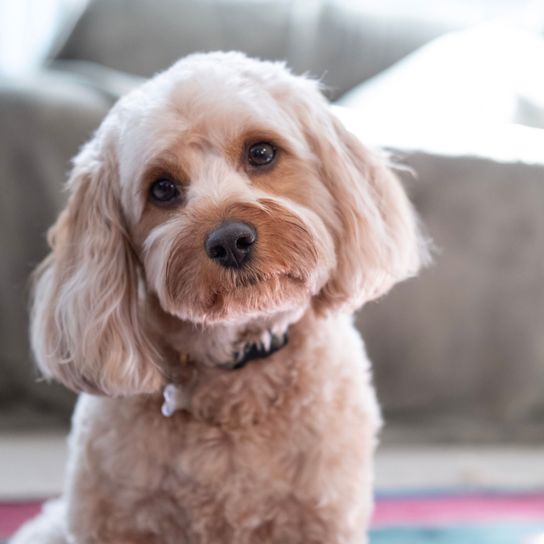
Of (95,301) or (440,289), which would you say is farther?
(440,289)

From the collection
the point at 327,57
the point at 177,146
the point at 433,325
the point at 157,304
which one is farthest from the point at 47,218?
the point at 327,57

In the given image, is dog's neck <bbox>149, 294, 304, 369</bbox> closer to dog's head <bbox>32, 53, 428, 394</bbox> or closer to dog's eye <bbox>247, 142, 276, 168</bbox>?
dog's head <bbox>32, 53, 428, 394</bbox>

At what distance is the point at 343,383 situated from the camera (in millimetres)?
1191

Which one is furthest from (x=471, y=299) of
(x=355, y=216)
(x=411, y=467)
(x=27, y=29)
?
(x=27, y=29)

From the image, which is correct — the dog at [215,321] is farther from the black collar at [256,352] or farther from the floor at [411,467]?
the floor at [411,467]

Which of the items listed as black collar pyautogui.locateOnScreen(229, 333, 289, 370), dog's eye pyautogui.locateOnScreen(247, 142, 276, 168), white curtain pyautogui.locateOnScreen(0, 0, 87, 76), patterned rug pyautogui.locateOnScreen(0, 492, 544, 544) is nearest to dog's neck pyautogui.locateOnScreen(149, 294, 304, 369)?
black collar pyautogui.locateOnScreen(229, 333, 289, 370)

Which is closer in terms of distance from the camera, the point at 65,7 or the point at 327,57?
the point at 327,57

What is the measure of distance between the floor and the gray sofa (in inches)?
1.5

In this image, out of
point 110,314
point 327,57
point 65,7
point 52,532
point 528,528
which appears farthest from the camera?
point 65,7

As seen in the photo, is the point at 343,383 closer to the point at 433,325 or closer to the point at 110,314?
the point at 110,314

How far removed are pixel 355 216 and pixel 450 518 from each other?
0.74 m

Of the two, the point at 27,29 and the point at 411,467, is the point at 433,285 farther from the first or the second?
the point at 27,29

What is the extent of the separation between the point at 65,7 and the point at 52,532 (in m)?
1.77

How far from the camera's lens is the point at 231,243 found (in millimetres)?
930
